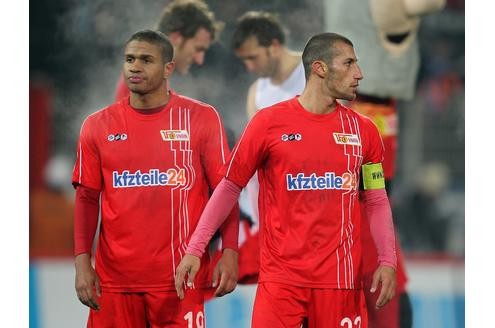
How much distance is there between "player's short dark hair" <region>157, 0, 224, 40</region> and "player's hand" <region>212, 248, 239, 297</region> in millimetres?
1387

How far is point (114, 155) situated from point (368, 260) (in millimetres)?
1564

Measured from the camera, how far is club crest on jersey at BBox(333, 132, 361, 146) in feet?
13.2

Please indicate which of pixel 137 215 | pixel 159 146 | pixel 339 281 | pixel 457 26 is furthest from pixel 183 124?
pixel 457 26

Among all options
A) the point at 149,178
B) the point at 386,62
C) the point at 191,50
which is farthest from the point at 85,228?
the point at 386,62

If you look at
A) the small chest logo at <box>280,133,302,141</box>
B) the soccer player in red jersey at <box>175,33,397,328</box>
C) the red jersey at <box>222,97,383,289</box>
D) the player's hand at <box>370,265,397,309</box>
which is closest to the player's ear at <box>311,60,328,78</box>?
the soccer player in red jersey at <box>175,33,397,328</box>

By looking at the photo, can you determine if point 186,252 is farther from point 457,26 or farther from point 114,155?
point 457,26

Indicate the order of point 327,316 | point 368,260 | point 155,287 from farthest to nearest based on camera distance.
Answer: point 368,260
point 155,287
point 327,316

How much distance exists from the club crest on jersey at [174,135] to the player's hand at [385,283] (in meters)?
1.14

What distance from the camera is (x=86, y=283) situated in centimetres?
421

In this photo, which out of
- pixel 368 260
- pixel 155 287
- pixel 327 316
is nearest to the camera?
pixel 327 316

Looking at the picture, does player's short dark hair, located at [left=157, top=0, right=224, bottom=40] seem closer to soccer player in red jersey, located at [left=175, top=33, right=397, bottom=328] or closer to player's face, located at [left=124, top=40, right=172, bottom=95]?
player's face, located at [left=124, top=40, right=172, bottom=95]

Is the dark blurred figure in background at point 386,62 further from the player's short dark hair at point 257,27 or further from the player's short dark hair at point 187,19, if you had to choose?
the player's short dark hair at point 187,19

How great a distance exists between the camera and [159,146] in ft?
14.3

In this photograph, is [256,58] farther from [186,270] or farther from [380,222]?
[186,270]
